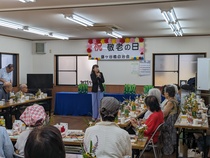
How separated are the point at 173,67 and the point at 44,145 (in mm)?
8833

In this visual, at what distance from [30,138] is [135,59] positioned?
862 cm

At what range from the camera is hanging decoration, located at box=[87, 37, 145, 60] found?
9.60m

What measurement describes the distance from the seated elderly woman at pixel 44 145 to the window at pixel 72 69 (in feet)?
29.6

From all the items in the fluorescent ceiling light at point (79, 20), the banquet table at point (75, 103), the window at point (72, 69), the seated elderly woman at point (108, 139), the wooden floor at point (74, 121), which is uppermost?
the fluorescent ceiling light at point (79, 20)

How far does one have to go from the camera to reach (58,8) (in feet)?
16.9

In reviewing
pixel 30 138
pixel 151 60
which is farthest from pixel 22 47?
pixel 30 138

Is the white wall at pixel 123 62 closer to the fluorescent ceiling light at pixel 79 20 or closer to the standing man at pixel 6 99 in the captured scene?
the fluorescent ceiling light at pixel 79 20

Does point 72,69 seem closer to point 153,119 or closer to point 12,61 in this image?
point 12,61

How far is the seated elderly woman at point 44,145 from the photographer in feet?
3.67

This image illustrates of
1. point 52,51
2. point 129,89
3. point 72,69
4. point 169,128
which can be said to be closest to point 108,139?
point 169,128

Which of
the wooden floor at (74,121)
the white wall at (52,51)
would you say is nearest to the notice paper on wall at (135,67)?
the white wall at (52,51)

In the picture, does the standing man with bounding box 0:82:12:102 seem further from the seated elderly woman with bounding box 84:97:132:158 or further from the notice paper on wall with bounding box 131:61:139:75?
the notice paper on wall with bounding box 131:61:139:75

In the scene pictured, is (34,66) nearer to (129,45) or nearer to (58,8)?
(129,45)

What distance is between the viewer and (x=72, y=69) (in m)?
10.5
